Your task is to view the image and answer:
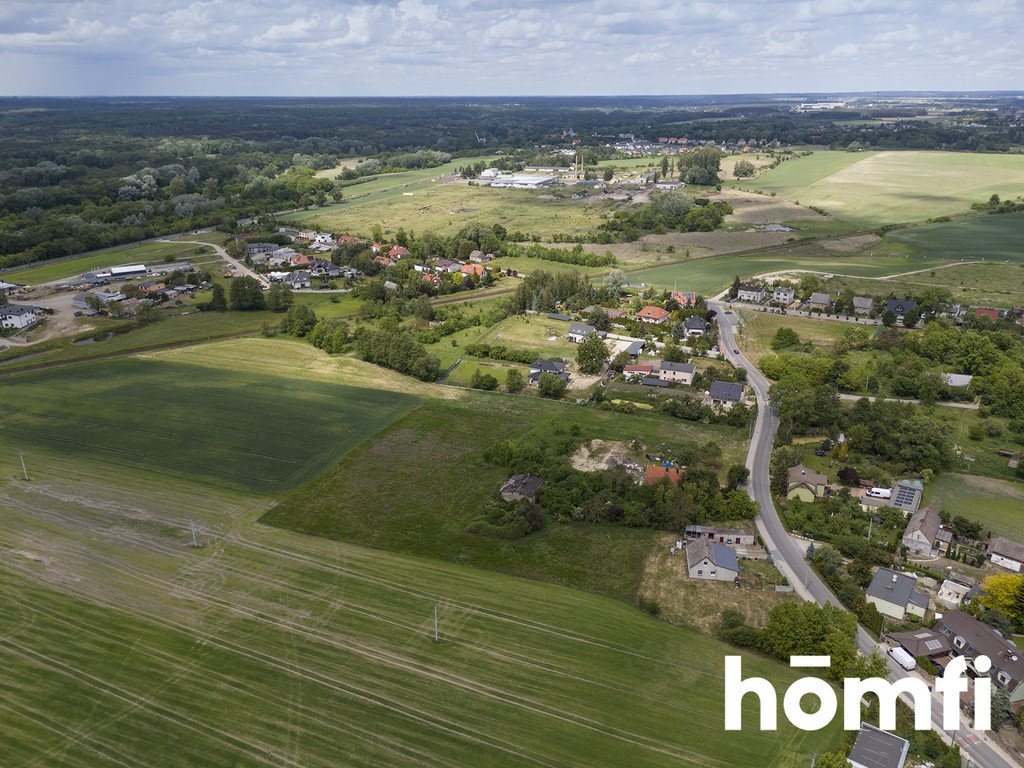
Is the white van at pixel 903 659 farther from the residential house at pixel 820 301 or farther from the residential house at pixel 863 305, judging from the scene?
the residential house at pixel 820 301

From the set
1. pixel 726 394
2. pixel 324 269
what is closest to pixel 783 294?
pixel 726 394

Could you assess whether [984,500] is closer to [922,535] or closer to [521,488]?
[922,535]

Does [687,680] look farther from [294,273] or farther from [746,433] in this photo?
[294,273]

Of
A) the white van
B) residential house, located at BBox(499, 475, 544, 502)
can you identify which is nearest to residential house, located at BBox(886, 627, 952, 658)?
the white van

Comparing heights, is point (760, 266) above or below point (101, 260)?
above

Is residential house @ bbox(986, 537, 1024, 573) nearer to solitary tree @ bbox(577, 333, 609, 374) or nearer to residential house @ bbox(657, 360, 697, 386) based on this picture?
residential house @ bbox(657, 360, 697, 386)

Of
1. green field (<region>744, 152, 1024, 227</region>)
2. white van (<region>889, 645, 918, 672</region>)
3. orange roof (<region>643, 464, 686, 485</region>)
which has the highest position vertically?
green field (<region>744, 152, 1024, 227</region>)
